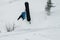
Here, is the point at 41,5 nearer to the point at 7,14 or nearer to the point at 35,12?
the point at 35,12

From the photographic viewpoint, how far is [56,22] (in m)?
5.49

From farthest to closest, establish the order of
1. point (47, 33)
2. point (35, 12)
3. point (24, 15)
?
point (35, 12) → point (24, 15) → point (47, 33)

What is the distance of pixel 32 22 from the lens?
605cm

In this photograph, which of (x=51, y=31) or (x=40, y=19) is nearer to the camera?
(x=51, y=31)

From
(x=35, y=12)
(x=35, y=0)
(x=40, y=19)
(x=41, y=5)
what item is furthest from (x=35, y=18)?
(x=35, y=0)

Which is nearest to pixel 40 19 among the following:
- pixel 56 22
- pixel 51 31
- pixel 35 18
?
pixel 35 18

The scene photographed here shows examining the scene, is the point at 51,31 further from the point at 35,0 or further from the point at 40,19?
the point at 35,0

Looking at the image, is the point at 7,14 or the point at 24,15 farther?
the point at 7,14

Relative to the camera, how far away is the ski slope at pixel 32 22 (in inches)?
178

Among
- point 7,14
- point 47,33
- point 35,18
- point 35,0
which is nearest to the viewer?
point 47,33

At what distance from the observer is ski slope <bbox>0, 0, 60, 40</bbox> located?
14.8ft

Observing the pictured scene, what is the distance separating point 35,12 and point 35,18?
29.6 inches

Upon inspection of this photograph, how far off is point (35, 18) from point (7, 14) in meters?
1.78

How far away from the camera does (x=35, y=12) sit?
283 inches
